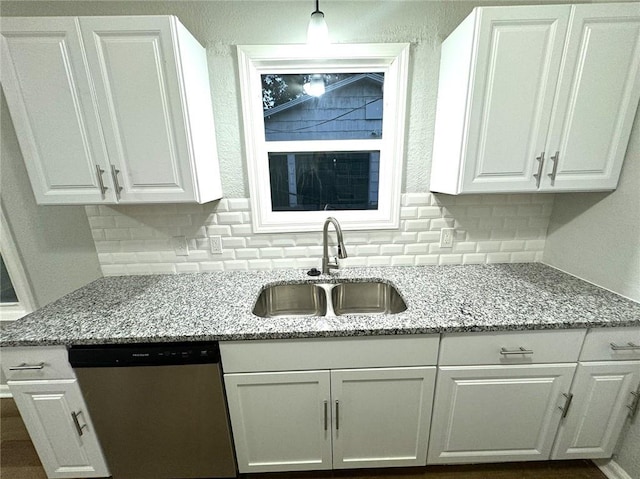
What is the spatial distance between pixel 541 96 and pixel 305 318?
151cm

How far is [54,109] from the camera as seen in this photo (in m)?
1.16

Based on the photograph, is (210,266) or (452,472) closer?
(452,472)

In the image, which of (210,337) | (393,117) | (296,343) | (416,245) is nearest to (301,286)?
(296,343)

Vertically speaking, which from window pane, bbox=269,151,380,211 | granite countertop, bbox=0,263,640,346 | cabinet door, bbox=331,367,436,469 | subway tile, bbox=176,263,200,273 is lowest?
cabinet door, bbox=331,367,436,469

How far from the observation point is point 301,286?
1591mm

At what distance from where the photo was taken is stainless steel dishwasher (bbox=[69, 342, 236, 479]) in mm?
1083

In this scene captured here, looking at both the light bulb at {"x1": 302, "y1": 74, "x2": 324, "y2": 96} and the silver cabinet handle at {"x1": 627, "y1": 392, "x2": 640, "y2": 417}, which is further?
the light bulb at {"x1": 302, "y1": 74, "x2": 324, "y2": 96}

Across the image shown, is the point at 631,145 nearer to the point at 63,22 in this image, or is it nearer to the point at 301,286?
the point at 301,286

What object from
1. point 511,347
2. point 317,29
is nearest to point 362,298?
point 511,347

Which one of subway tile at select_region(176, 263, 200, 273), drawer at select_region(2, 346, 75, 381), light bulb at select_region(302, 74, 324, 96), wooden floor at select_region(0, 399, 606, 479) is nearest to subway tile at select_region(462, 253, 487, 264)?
wooden floor at select_region(0, 399, 606, 479)

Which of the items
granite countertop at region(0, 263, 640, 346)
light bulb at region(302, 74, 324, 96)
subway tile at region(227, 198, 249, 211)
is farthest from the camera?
subway tile at region(227, 198, 249, 211)

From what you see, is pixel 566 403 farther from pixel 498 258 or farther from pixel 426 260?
→ pixel 426 260

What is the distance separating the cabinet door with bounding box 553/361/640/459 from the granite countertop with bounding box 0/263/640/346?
0.25 metres

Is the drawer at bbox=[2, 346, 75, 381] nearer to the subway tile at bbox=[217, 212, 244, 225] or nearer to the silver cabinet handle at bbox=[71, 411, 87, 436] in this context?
the silver cabinet handle at bbox=[71, 411, 87, 436]
